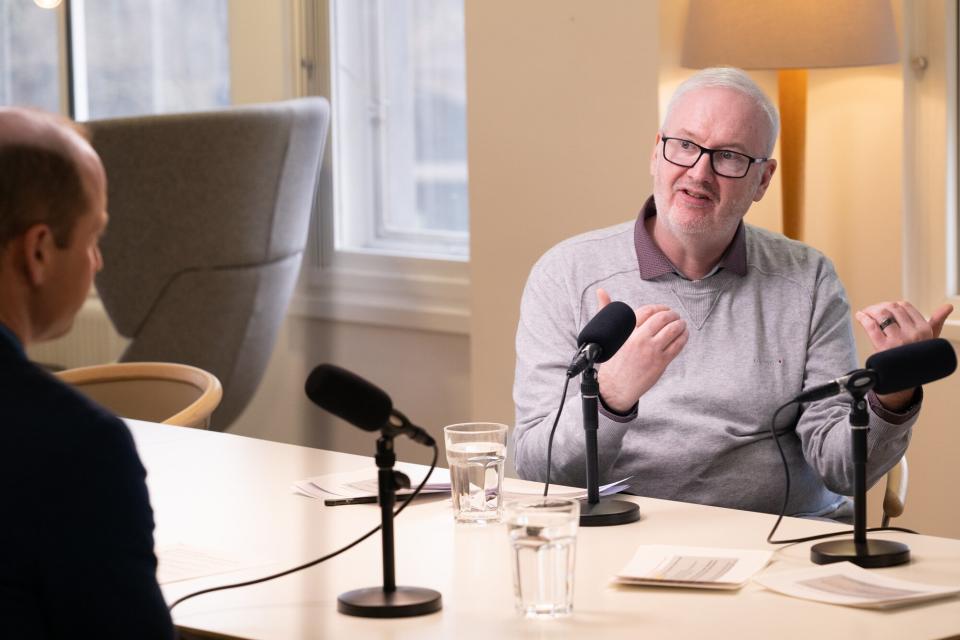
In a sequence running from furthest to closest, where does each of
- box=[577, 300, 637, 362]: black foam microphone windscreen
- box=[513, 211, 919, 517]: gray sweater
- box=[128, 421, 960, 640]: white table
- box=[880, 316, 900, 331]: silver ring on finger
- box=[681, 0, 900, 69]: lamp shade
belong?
box=[681, 0, 900, 69]: lamp shade < box=[513, 211, 919, 517]: gray sweater < box=[880, 316, 900, 331]: silver ring on finger < box=[577, 300, 637, 362]: black foam microphone windscreen < box=[128, 421, 960, 640]: white table

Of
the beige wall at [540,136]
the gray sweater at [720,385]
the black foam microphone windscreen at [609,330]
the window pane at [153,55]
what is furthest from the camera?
the window pane at [153,55]

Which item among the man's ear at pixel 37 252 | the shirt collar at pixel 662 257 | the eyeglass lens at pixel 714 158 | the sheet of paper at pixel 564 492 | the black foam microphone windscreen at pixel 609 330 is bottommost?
the sheet of paper at pixel 564 492

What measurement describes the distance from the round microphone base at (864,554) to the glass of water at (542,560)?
312 mm

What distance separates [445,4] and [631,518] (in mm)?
2189

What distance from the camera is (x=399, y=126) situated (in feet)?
12.0

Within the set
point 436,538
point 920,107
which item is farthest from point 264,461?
point 920,107

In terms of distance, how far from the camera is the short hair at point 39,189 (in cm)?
103

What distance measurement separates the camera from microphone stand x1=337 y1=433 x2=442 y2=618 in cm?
126

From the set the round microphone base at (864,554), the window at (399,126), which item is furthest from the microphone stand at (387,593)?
the window at (399,126)

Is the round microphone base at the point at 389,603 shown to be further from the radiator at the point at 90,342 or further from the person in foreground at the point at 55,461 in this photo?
the radiator at the point at 90,342

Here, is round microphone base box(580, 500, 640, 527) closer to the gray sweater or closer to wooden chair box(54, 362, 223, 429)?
the gray sweater

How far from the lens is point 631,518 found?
1.59 meters

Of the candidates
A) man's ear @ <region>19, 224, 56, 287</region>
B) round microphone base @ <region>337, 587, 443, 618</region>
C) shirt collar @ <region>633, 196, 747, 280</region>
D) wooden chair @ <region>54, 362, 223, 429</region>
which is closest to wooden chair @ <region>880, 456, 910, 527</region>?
shirt collar @ <region>633, 196, 747, 280</region>

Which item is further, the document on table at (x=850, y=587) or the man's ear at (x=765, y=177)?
the man's ear at (x=765, y=177)
